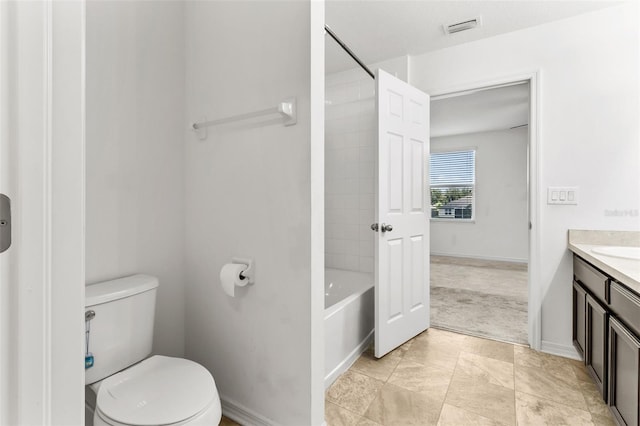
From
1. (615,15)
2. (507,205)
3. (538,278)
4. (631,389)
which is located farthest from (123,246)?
(507,205)

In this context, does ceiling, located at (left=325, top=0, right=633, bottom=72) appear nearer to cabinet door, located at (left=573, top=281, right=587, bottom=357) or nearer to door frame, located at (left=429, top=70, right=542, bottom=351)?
door frame, located at (left=429, top=70, right=542, bottom=351)

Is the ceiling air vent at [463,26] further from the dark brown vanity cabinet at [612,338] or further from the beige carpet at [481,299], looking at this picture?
the beige carpet at [481,299]

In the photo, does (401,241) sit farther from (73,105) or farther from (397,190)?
(73,105)

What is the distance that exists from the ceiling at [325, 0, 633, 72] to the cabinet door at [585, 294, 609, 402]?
1.84m

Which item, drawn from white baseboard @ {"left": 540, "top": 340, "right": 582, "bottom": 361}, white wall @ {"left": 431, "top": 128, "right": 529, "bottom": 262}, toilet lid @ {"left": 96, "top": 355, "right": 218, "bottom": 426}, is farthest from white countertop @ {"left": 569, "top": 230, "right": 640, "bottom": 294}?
white wall @ {"left": 431, "top": 128, "right": 529, "bottom": 262}

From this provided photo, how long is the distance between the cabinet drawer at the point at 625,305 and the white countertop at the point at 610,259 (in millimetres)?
48

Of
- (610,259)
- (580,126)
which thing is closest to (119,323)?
(610,259)

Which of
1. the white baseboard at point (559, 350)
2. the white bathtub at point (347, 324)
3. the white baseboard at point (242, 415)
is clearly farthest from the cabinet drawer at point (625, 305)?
the white baseboard at point (242, 415)

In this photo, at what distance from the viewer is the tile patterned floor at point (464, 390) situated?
1585 millimetres

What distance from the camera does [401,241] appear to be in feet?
7.66

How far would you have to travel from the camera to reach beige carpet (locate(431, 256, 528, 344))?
2.69m

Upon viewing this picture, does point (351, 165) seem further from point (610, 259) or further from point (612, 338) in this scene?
point (612, 338)

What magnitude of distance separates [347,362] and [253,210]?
4.05 feet

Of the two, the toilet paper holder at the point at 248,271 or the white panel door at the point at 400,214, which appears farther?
the white panel door at the point at 400,214
